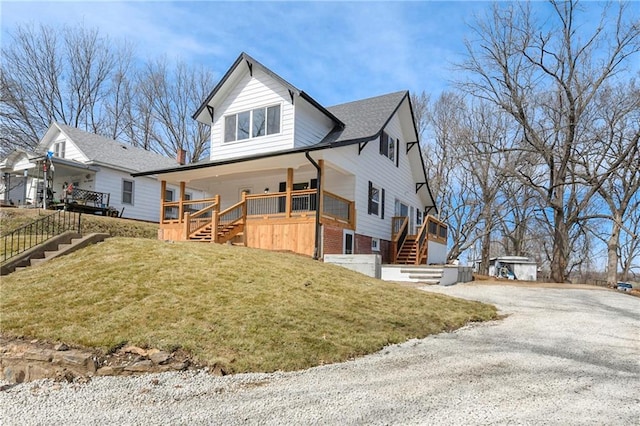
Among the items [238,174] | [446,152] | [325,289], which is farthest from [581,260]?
[325,289]

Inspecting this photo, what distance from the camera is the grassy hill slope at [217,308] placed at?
512 centimetres

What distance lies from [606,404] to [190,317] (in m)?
4.77

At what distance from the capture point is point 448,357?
5191 mm

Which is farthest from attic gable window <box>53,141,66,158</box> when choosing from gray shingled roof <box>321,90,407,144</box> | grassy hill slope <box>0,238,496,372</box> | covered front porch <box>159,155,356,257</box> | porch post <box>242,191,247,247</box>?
grassy hill slope <box>0,238,496,372</box>

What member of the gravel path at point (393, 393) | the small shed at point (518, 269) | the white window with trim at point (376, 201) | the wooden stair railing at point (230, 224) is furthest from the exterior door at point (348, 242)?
the small shed at point (518, 269)

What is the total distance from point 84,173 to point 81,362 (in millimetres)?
21632

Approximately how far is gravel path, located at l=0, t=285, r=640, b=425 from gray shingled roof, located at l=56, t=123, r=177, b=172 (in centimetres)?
2178

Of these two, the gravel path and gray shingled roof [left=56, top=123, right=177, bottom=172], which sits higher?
gray shingled roof [left=56, top=123, right=177, bottom=172]

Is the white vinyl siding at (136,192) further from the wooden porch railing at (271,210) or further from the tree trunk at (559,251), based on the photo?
the tree trunk at (559,251)

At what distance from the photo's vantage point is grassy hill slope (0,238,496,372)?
5125mm

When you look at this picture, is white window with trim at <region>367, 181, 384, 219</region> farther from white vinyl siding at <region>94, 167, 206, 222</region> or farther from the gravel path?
white vinyl siding at <region>94, 167, 206, 222</region>

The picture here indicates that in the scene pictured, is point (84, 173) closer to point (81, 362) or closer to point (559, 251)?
point (81, 362)

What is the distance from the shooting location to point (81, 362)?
4719 millimetres

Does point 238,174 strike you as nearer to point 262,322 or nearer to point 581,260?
point 262,322
